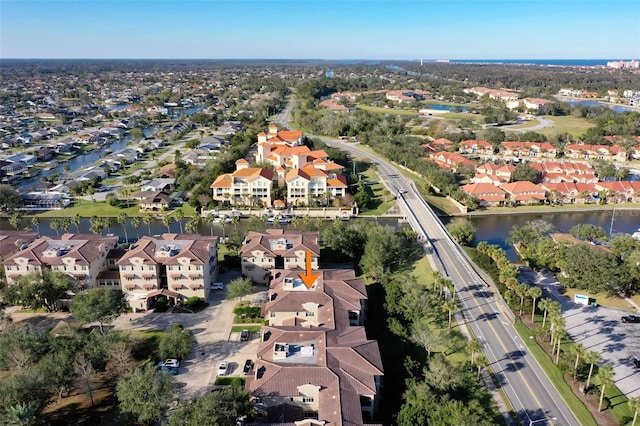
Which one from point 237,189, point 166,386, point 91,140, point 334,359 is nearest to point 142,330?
point 166,386

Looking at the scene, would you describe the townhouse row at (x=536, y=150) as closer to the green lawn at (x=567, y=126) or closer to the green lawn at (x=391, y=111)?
the green lawn at (x=567, y=126)

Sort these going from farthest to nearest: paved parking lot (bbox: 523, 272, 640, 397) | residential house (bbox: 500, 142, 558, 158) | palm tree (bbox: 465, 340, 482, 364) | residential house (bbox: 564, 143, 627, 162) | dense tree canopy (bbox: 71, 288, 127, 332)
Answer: residential house (bbox: 500, 142, 558, 158) → residential house (bbox: 564, 143, 627, 162) → dense tree canopy (bbox: 71, 288, 127, 332) → paved parking lot (bbox: 523, 272, 640, 397) → palm tree (bbox: 465, 340, 482, 364)

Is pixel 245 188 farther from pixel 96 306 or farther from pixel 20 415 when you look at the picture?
pixel 20 415

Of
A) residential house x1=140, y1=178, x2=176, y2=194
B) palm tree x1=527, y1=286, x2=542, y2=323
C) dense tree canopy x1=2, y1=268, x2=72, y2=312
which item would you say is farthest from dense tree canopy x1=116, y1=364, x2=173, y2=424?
residential house x1=140, y1=178, x2=176, y2=194

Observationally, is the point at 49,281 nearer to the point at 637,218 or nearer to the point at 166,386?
the point at 166,386

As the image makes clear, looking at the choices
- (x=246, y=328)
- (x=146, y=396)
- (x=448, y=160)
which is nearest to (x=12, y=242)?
(x=246, y=328)

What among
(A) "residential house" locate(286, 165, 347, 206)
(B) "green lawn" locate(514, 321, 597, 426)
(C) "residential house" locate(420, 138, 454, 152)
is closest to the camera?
(B) "green lawn" locate(514, 321, 597, 426)

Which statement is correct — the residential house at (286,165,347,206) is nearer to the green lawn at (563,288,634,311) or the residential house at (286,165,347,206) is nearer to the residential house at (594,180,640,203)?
the green lawn at (563,288,634,311)
